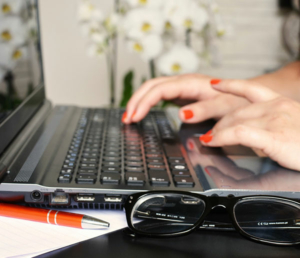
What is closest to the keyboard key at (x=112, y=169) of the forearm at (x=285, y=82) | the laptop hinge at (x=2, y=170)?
the laptop hinge at (x=2, y=170)

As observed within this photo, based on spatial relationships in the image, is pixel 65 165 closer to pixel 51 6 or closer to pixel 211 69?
pixel 51 6

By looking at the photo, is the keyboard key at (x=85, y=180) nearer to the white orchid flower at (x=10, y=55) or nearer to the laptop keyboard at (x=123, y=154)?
the laptop keyboard at (x=123, y=154)

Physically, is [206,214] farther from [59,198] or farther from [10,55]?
[10,55]

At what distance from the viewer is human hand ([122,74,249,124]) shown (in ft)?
2.06

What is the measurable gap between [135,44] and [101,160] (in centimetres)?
47

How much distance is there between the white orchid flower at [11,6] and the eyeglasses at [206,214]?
1.07 feet

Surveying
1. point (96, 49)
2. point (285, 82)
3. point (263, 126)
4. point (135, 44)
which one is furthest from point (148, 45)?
A: point (263, 126)

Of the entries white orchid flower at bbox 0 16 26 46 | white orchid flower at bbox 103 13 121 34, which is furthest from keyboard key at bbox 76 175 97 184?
white orchid flower at bbox 103 13 121 34

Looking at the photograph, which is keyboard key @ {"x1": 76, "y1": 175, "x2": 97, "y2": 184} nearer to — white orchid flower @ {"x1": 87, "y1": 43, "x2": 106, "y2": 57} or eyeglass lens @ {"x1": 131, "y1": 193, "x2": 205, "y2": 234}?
eyeglass lens @ {"x1": 131, "y1": 193, "x2": 205, "y2": 234}

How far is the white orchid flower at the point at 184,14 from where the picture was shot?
78 cm

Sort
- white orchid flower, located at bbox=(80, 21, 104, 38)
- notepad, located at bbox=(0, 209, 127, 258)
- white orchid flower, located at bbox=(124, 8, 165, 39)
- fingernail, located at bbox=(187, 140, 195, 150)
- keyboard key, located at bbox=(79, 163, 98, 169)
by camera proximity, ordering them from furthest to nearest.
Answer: white orchid flower, located at bbox=(80, 21, 104, 38) → white orchid flower, located at bbox=(124, 8, 165, 39) → fingernail, located at bbox=(187, 140, 195, 150) → keyboard key, located at bbox=(79, 163, 98, 169) → notepad, located at bbox=(0, 209, 127, 258)

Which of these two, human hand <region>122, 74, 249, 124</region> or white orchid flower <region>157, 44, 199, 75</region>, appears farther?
white orchid flower <region>157, 44, 199, 75</region>

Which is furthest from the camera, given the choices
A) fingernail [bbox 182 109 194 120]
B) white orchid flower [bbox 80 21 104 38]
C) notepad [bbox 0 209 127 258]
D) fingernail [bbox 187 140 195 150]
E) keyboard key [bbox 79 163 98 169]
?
white orchid flower [bbox 80 21 104 38]

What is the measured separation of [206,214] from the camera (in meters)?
0.33
